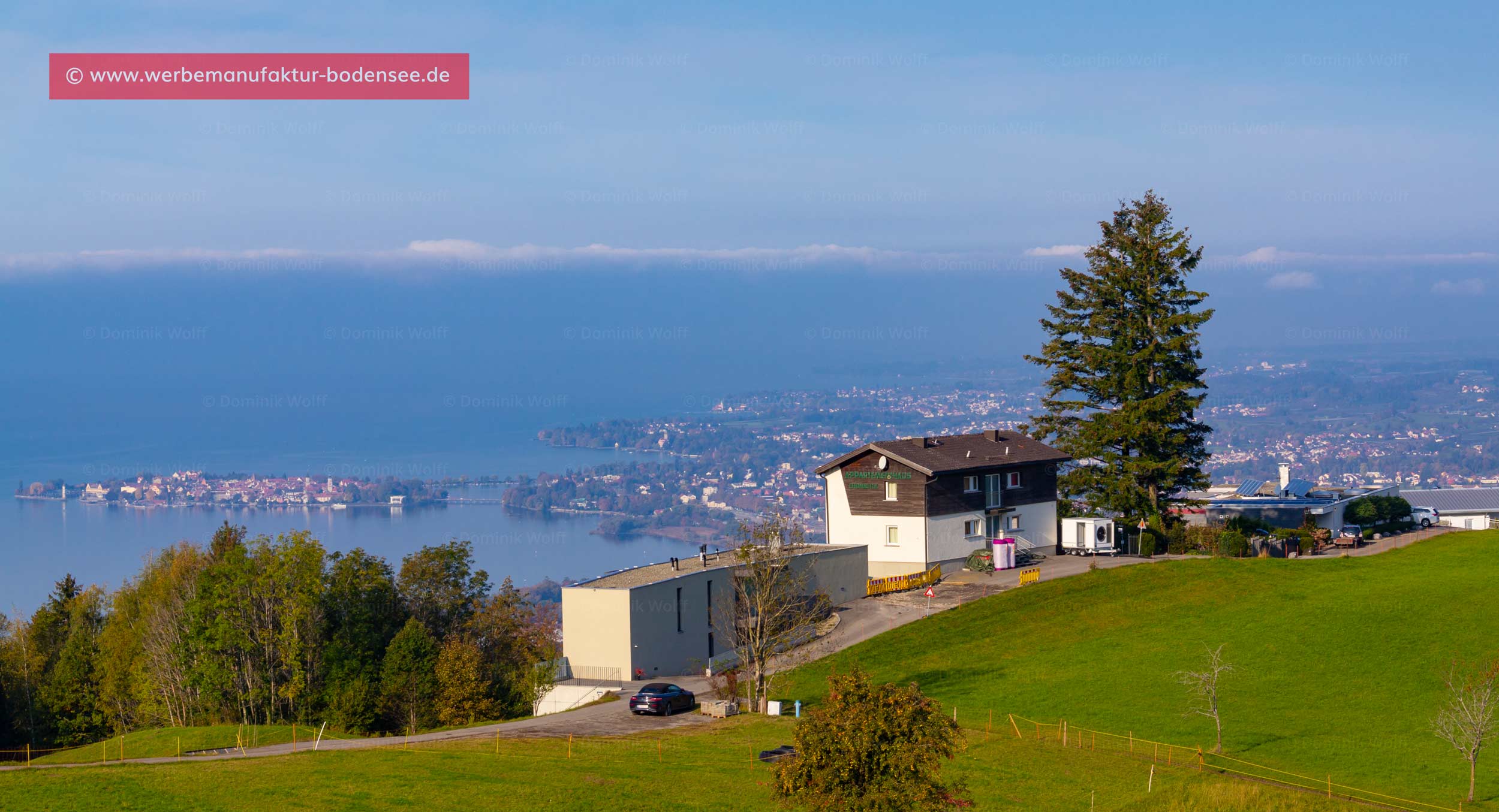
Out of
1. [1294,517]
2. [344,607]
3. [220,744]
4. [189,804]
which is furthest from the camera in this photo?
[1294,517]

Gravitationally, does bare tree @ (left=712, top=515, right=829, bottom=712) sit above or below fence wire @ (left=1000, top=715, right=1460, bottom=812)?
above

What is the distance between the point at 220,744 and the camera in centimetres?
4097

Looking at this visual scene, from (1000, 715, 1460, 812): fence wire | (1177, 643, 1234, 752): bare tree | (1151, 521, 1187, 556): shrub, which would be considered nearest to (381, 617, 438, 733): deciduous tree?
(1000, 715, 1460, 812): fence wire

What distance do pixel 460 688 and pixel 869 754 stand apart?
2950 cm

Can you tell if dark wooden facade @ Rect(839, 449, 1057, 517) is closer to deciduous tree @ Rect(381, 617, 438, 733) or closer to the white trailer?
the white trailer

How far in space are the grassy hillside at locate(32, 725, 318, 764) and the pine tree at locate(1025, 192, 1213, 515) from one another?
45774mm

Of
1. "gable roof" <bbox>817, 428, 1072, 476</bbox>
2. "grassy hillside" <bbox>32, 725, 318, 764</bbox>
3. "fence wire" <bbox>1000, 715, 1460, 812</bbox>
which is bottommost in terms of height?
"grassy hillside" <bbox>32, 725, 318, 764</bbox>

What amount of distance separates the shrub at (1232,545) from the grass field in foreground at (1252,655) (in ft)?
18.8

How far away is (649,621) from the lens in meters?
48.5

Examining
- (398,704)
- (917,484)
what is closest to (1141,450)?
(917,484)

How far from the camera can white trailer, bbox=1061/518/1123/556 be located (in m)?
66.4

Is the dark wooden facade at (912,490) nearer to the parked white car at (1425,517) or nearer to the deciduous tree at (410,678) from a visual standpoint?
the deciduous tree at (410,678)

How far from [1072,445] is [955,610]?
20.8m

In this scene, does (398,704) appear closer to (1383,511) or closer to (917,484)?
(917,484)
